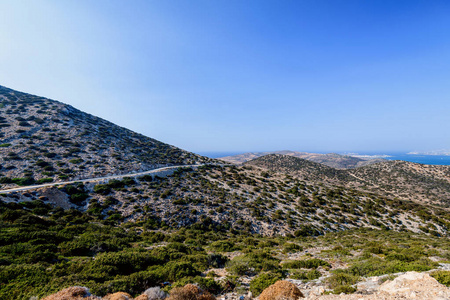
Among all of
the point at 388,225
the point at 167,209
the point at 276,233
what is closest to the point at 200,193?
the point at 167,209

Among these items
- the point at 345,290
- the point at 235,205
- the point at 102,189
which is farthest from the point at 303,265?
the point at 102,189

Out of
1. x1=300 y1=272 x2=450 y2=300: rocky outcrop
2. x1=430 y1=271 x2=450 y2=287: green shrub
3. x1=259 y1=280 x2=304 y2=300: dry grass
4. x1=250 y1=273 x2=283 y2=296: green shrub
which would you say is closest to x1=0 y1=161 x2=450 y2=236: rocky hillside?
x1=250 y1=273 x2=283 y2=296: green shrub

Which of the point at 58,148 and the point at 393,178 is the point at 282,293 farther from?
the point at 393,178

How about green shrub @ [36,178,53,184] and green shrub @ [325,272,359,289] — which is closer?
green shrub @ [325,272,359,289]

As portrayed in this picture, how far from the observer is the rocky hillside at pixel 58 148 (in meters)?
29.7

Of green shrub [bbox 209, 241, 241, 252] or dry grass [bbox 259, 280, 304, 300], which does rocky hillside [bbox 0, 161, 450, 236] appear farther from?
dry grass [bbox 259, 280, 304, 300]

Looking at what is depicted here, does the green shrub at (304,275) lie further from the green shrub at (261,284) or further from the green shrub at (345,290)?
the green shrub at (345,290)

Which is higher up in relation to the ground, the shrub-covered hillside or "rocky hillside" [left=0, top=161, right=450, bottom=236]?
the shrub-covered hillside

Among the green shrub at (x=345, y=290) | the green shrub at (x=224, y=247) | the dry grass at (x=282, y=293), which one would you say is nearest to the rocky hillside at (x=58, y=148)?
the green shrub at (x=224, y=247)

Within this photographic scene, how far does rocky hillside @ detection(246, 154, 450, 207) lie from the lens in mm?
53031

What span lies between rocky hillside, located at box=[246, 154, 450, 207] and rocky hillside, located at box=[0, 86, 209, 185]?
48411 mm

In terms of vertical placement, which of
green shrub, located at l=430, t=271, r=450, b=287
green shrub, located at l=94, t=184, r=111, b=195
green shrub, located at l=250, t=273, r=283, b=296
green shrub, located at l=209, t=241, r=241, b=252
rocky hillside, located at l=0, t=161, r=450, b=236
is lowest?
rocky hillside, located at l=0, t=161, r=450, b=236

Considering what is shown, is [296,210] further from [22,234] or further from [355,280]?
[22,234]

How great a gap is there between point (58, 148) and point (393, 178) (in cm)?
10407
